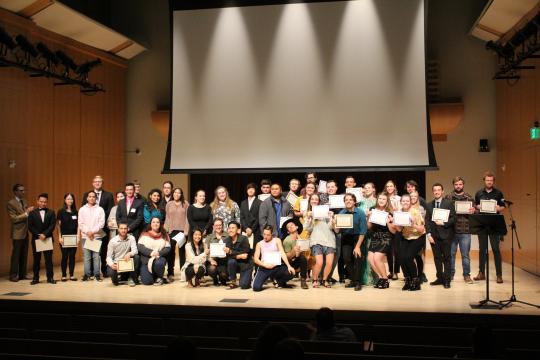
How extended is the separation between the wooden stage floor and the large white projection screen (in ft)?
6.70

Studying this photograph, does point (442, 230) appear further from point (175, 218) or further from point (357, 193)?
point (175, 218)

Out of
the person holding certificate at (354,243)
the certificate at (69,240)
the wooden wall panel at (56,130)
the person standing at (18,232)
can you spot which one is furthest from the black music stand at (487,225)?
the wooden wall panel at (56,130)

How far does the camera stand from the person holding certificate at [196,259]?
7457 mm

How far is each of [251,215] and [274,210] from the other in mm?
360

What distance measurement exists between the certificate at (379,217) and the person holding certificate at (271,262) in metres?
1.16

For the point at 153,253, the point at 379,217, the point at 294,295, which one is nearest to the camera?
the point at 294,295

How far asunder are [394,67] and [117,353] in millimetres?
6482

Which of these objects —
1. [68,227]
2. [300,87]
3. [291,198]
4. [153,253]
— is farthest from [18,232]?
[300,87]

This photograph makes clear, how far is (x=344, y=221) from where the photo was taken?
721 centimetres

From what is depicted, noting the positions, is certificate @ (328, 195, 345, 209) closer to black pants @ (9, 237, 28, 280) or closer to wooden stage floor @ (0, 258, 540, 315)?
wooden stage floor @ (0, 258, 540, 315)

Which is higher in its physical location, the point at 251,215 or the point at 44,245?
the point at 251,215

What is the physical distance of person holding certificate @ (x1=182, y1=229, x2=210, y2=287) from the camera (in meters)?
7.46

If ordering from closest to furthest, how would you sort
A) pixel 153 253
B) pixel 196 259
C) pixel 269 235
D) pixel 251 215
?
pixel 269 235 → pixel 196 259 → pixel 153 253 → pixel 251 215

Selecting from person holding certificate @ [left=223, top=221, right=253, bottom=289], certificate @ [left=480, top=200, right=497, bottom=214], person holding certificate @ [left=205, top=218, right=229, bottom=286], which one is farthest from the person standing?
certificate @ [left=480, top=200, right=497, bottom=214]
